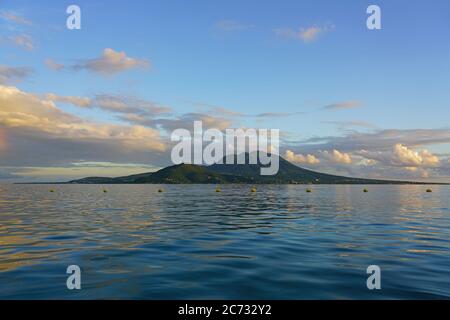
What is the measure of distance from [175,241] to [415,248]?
17885 mm

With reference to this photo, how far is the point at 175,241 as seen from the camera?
28094mm

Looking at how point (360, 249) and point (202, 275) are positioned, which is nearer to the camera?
point (202, 275)

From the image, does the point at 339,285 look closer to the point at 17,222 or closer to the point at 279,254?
the point at 279,254

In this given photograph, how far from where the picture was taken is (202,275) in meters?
17.9

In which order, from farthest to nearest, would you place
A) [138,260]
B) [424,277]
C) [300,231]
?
[300,231]
[138,260]
[424,277]

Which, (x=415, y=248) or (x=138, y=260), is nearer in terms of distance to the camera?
(x=138, y=260)

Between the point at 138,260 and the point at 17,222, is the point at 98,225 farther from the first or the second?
the point at 138,260

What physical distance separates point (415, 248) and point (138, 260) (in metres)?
19.6
